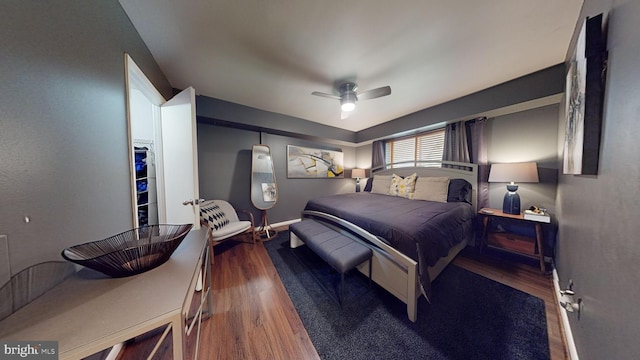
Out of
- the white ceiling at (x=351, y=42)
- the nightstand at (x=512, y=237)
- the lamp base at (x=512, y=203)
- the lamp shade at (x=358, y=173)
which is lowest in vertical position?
the nightstand at (x=512, y=237)

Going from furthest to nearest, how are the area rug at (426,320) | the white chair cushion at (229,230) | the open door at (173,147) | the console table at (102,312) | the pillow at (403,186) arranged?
the pillow at (403,186) < the white chair cushion at (229,230) < the open door at (173,147) < the area rug at (426,320) < the console table at (102,312)

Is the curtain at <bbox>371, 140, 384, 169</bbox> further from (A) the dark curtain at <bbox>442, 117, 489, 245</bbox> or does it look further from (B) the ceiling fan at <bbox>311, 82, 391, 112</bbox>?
(B) the ceiling fan at <bbox>311, 82, 391, 112</bbox>

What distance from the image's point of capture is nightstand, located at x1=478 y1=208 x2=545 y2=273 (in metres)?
2.01

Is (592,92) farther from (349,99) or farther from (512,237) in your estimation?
(512,237)

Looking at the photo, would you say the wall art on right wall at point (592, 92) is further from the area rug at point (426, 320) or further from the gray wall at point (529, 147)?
the gray wall at point (529, 147)

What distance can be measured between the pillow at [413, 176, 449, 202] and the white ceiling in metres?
1.35

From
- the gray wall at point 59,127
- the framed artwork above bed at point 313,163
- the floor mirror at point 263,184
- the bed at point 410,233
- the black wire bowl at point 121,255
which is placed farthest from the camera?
the framed artwork above bed at point 313,163

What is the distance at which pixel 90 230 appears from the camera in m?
0.90

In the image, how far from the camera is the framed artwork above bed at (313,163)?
3723 millimetres

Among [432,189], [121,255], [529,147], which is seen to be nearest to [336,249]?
[121,255]

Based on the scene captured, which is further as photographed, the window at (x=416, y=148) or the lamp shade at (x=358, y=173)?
the lamp shade at (x=358, y=173)

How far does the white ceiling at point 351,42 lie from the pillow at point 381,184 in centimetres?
171

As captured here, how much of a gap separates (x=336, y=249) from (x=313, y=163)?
2.57 m

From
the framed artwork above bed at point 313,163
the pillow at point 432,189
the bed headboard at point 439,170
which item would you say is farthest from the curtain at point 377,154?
the pillow at point 432,189
